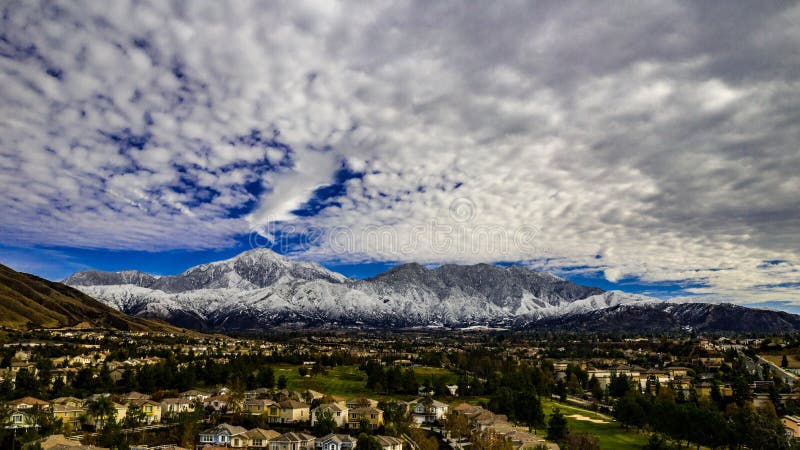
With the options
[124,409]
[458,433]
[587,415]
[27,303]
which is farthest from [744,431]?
[27,303]

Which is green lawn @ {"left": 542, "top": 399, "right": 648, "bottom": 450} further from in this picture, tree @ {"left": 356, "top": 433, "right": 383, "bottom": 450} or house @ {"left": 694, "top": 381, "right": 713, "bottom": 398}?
tree @ {"left": 356, "top": 433, "right": 383, "bottom": 450}

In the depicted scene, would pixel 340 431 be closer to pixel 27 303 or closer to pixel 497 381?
pixel 497 381

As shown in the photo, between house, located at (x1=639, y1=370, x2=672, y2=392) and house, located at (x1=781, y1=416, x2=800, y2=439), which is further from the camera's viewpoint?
house, located at (x1=639, y1=370, x2=672, y2=392)

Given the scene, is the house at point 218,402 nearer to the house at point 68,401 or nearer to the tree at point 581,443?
the house at point 68,401

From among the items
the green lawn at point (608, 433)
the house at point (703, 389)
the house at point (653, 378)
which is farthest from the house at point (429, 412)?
the house at point (653, 378)

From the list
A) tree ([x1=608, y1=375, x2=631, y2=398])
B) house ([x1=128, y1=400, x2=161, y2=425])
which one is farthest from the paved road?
house ([x1=128, y1=400, x2=161, y2=425])
